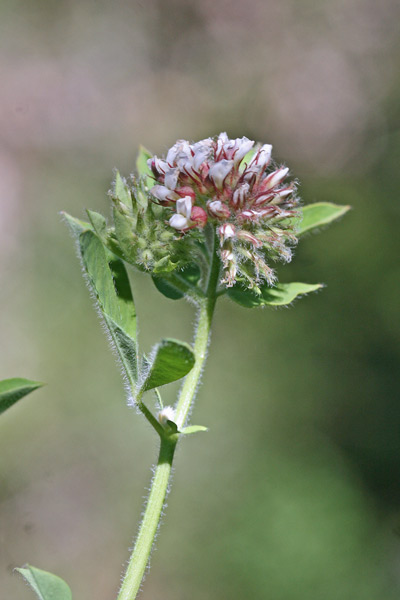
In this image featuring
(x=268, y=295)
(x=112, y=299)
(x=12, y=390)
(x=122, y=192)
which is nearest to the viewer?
(x=12, y=390)

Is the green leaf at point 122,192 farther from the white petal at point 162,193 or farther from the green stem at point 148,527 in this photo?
the green stem at point 148,527

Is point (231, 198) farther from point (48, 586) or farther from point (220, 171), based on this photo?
point (48, 586)

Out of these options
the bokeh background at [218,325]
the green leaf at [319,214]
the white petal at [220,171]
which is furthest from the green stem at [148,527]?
the bokeh background at [218,325]

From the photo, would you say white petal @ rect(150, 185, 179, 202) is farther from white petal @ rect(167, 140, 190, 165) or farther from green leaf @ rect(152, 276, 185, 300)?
green leaf @ rect(152, 276, 185, 300)

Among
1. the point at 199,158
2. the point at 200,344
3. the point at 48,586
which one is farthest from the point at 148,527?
the point at 199,158

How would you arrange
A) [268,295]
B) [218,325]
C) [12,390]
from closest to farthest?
[12,390] → [268,295] → [218,325]

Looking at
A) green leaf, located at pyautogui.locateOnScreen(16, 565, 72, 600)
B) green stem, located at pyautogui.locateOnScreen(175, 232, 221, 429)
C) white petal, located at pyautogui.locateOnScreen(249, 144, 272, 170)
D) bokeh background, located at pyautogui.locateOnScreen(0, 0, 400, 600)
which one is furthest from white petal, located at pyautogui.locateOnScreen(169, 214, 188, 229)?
bokeh background, located at pyautogui.locateOnScreen(0, 0, 400, 600)

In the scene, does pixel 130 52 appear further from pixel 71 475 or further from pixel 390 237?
pixel 71 475
